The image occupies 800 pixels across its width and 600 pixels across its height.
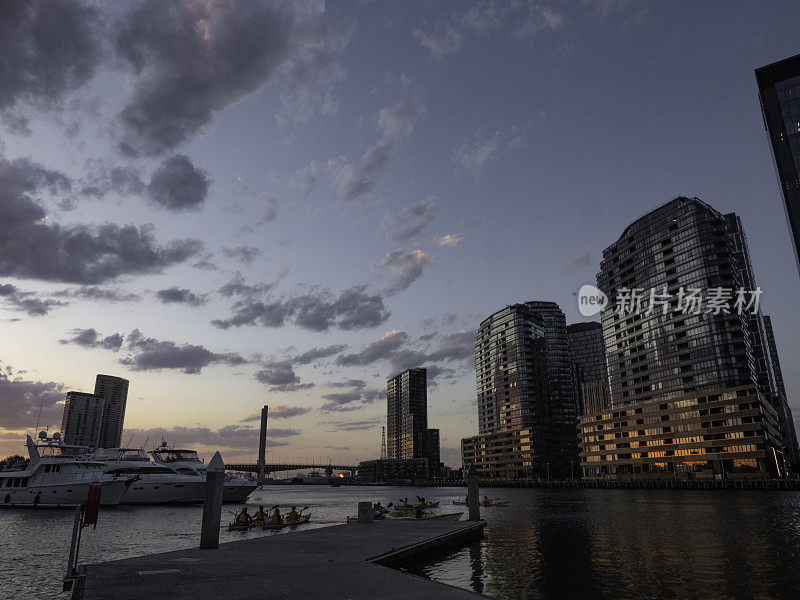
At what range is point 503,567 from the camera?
27812 mm

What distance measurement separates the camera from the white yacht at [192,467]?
8431cm

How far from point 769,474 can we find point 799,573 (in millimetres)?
142197

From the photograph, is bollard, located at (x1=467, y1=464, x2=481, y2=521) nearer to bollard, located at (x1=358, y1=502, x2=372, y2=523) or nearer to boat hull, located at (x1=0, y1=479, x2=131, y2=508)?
bollard, located at (x1=358, y1=502, x2=372, y2=523)

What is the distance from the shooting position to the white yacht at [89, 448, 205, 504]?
7638 centimetres

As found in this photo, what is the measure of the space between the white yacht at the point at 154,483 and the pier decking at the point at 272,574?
5844 centimetres

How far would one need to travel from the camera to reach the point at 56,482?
70625 mm

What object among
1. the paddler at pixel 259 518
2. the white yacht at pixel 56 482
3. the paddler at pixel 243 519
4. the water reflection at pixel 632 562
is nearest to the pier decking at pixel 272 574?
the water reflection at pixel 632 562

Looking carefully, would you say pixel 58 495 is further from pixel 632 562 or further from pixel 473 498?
pixel 632 562

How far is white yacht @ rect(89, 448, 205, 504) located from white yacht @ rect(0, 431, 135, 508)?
1.63m

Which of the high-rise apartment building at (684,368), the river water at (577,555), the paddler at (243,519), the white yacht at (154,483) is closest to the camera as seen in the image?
the river water at (577,555)

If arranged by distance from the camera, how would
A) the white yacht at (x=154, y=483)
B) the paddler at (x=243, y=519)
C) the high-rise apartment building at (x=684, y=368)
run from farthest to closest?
the high-rise apartment building at (x=684, y=368) < the white yacht at (x=154, y=483) < the paddler at (x=243, y=519)

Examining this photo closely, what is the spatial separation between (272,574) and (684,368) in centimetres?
17993

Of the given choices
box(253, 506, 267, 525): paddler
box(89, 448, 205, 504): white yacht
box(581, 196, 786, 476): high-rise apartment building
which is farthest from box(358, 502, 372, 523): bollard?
box(581, 196, 786, 476): high-rise apartment building

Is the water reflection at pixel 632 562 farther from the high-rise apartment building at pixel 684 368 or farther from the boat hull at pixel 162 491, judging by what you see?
the high-rise apartment building at pixel 684 368
